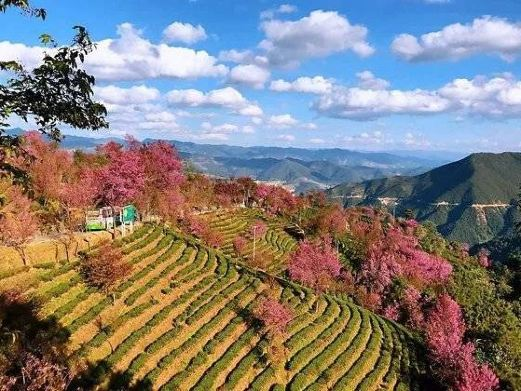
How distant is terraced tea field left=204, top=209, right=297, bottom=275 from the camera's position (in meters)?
68.4

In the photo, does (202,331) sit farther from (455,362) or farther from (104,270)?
(455,362)

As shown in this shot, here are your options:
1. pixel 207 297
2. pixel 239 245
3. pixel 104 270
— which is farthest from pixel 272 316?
pixel 239 245

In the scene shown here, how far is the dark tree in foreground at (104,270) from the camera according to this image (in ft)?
121

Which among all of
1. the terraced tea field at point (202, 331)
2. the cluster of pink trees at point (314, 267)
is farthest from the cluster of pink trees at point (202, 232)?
the terraced tea field at point (202, 331)

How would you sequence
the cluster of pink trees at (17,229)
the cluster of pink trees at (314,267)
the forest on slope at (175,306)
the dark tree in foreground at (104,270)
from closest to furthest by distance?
1. the forest on slope at (175,306)
2. the cluster of pink trees at (17,229)
3. the dark tree in foreground at (104,270)
4. the cluster of pink trees at (314,267)

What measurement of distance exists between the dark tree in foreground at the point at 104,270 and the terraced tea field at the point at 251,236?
989 inches

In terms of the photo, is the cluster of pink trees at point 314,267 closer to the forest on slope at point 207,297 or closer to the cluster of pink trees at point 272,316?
the forest on slope at point 207,297

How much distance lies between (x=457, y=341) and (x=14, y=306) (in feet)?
128

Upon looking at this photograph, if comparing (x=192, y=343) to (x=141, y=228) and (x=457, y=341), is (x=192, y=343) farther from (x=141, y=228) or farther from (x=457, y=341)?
(x=457, y=341)

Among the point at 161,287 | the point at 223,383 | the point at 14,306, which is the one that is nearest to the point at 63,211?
the point at 161,287

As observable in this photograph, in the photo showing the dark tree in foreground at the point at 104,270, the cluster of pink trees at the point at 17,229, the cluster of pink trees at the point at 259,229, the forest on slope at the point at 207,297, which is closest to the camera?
the forest on slope at the point at 207,297

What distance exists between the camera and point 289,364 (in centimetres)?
3716

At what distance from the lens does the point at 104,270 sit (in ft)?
121

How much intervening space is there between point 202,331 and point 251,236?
38.8 meters
